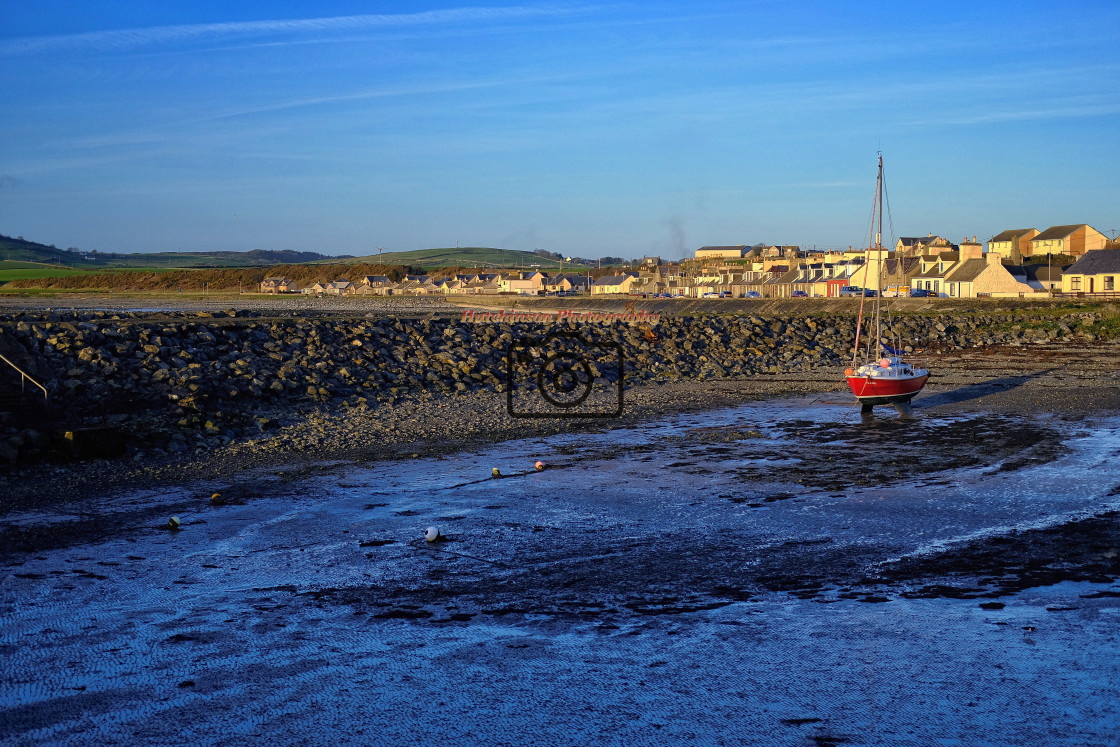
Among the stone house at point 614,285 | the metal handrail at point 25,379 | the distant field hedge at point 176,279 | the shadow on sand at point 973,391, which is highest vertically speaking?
the distant field hedge at point 176,279

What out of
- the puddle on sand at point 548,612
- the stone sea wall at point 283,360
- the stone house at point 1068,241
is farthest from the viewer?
the stone house at point 1068,241

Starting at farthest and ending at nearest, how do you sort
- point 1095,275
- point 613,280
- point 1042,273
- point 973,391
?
point 613,280 < point 1042,273 < point 1095,275 < point 973,391

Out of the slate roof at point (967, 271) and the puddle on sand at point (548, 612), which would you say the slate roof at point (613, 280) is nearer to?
the slate roof at point (967, 271)

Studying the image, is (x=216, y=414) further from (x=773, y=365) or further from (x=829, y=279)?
(x=829, y=279)

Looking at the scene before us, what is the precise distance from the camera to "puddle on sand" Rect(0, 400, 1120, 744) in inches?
286

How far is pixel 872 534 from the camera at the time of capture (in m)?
12.5

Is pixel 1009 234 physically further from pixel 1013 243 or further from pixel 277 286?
pixel 277 286

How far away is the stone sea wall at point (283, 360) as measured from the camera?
2056cm

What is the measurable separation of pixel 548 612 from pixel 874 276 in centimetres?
8532

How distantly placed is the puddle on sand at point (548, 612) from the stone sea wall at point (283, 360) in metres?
6.93

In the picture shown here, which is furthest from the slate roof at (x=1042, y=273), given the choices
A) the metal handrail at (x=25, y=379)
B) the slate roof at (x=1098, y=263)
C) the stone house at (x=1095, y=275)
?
the metal handrail at (x=25, y=379)

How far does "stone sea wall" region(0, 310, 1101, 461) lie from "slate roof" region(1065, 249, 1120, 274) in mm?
35837

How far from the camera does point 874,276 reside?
88.1 meters

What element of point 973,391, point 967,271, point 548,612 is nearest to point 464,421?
point 548,612
